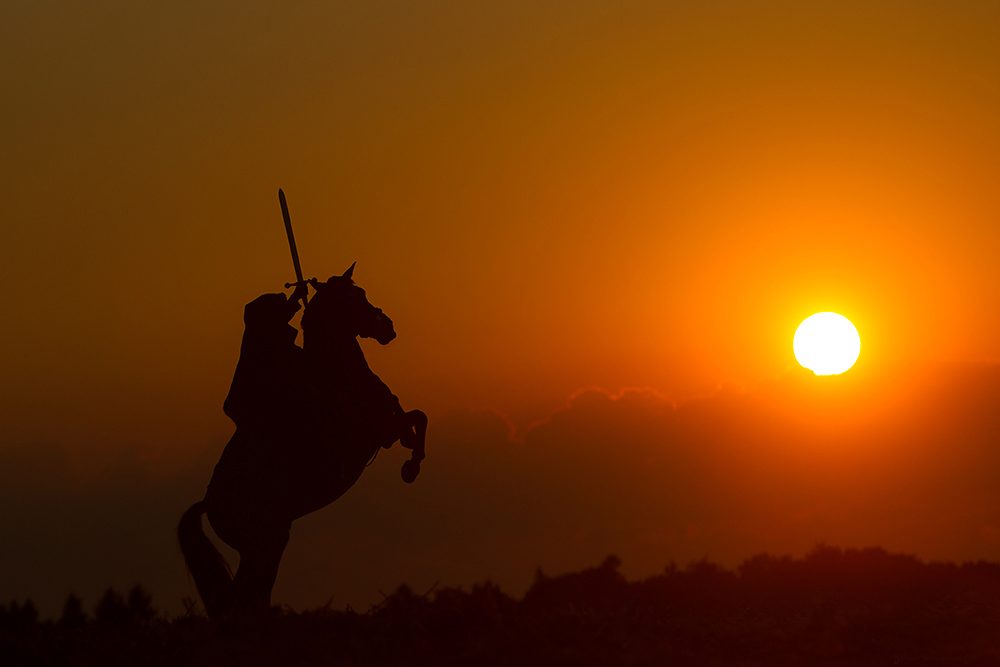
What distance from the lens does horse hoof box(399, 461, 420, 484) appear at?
42.9 feet

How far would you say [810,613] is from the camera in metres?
10.8

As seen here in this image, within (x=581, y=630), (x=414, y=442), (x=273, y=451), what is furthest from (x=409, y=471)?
(x=581, y=630)

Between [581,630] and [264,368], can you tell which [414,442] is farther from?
[581,630]

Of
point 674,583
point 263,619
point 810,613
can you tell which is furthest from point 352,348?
point 810,613

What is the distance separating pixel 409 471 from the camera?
13.1m

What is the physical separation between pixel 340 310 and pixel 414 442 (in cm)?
171

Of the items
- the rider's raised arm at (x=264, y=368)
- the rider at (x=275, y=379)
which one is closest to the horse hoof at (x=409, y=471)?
the rider at (x=275, y=379)

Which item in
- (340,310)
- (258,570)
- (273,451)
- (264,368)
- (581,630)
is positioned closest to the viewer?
(581,630)

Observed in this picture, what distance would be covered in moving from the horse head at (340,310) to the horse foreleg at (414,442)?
1078 millimetres

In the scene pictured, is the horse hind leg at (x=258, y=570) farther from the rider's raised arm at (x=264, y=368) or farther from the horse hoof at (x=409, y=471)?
the horse hoof at (x=409, y=471)

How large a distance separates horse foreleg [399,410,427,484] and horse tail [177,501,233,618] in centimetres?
228

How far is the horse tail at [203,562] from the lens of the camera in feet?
38.2

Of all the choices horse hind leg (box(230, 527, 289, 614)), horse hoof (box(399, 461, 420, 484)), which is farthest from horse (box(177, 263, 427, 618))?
horse hoof (box(399, 461, 420, 484))

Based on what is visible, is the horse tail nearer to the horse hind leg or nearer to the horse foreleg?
the horse hind leg
